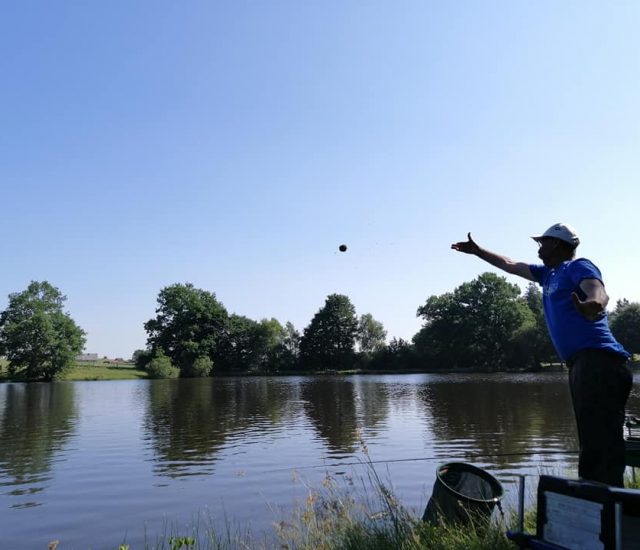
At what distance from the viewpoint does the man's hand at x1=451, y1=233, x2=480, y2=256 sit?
18.6 ft

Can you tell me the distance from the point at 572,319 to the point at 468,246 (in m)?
1.82

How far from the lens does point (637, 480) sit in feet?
22.5

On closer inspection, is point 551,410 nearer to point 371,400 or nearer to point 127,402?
point 371,400

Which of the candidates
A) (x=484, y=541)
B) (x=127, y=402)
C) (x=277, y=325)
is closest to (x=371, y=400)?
(x=127, y=402)

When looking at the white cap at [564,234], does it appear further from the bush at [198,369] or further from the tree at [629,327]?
the bush at [198,369]

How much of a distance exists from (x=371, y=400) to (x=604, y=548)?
1255 inches

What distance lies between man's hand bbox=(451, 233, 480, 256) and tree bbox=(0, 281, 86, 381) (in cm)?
7812

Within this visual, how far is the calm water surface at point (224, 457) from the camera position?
10000 millimetres

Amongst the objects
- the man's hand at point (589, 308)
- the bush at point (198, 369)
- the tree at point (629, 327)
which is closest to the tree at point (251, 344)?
the bush at point (198, 369)

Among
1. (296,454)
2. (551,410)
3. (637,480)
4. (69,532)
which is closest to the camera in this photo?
(637,480)

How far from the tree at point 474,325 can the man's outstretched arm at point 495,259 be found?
8036 centimetres

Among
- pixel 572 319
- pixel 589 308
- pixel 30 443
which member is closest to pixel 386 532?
pixel 572 319

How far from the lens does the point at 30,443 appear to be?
18672 millimetres

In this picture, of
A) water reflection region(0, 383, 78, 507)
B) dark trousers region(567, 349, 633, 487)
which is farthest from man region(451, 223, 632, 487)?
water reflection region(0, 383, 78, 507)
